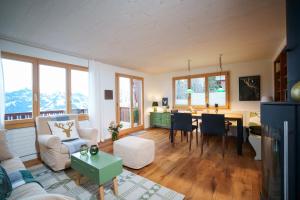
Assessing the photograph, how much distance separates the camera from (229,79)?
4508 mm

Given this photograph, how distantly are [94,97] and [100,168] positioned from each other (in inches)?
101

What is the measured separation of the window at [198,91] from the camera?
16.4 ft

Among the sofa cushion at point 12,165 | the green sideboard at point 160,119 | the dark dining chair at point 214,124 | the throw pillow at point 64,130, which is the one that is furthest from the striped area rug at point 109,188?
the green sideboard at point 160,119

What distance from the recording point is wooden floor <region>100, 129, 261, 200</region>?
1803mm

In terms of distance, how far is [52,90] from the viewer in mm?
3258

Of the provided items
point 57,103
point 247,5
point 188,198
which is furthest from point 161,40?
point 57,103

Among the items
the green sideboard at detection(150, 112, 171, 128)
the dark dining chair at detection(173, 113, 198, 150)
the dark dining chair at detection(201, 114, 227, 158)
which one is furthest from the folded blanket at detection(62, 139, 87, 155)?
the green sideboard at detection(150, 112, 171, 128)

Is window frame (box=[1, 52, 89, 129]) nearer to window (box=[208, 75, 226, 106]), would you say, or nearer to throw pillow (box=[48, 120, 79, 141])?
throw pillow (box=[48, 120, 79, 141])

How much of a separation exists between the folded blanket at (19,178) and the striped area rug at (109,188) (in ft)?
1.75

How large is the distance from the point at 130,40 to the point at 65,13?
1109 millimetres

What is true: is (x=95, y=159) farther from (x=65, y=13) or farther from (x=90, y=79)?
(x=90, y=79)

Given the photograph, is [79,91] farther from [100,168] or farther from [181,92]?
[181,92]

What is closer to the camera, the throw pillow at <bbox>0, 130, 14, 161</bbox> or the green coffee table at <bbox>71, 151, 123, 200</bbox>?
the green coffee table at <bbox>71, 151, 123, 200</bbox>

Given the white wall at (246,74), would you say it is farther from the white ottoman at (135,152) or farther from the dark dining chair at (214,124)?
the white ottoman at (135,152)
